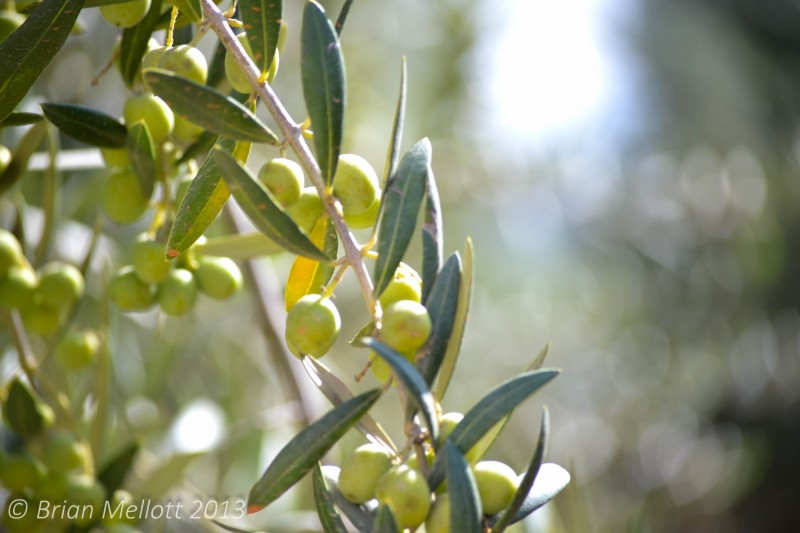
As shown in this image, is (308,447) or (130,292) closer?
(308,447)

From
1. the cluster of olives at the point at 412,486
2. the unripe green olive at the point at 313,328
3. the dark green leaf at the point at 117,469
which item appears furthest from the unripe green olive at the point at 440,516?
the dark green leaf at the point at 117,469

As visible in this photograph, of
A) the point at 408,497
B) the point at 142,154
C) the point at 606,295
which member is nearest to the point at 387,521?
the point at 408,497

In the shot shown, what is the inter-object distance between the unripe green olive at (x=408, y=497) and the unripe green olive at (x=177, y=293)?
1.16ft

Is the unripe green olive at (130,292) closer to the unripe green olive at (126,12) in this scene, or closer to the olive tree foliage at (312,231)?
the olive tree foliage at (312,231)

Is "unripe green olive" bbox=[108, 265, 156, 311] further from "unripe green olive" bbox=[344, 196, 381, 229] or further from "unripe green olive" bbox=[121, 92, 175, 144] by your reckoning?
"unripe green olive" bbox=[344, 196, 381, 229]

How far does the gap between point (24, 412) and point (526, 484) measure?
0.60 meters

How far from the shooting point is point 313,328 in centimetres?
51

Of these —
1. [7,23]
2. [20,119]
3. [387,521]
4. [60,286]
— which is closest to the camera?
[387,521]

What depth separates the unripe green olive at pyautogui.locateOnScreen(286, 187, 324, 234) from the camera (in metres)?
0.53

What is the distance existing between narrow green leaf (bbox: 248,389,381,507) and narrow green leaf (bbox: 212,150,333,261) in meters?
0.09

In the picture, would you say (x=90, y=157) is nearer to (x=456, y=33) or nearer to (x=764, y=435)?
(x=456, y=33)

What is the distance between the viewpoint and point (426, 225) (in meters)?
0.55

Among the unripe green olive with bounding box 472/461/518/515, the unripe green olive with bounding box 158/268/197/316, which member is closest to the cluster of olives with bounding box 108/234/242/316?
the unripe green olive with bounding box 158/268/197/316

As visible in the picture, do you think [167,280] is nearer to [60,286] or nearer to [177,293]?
[177,293]
